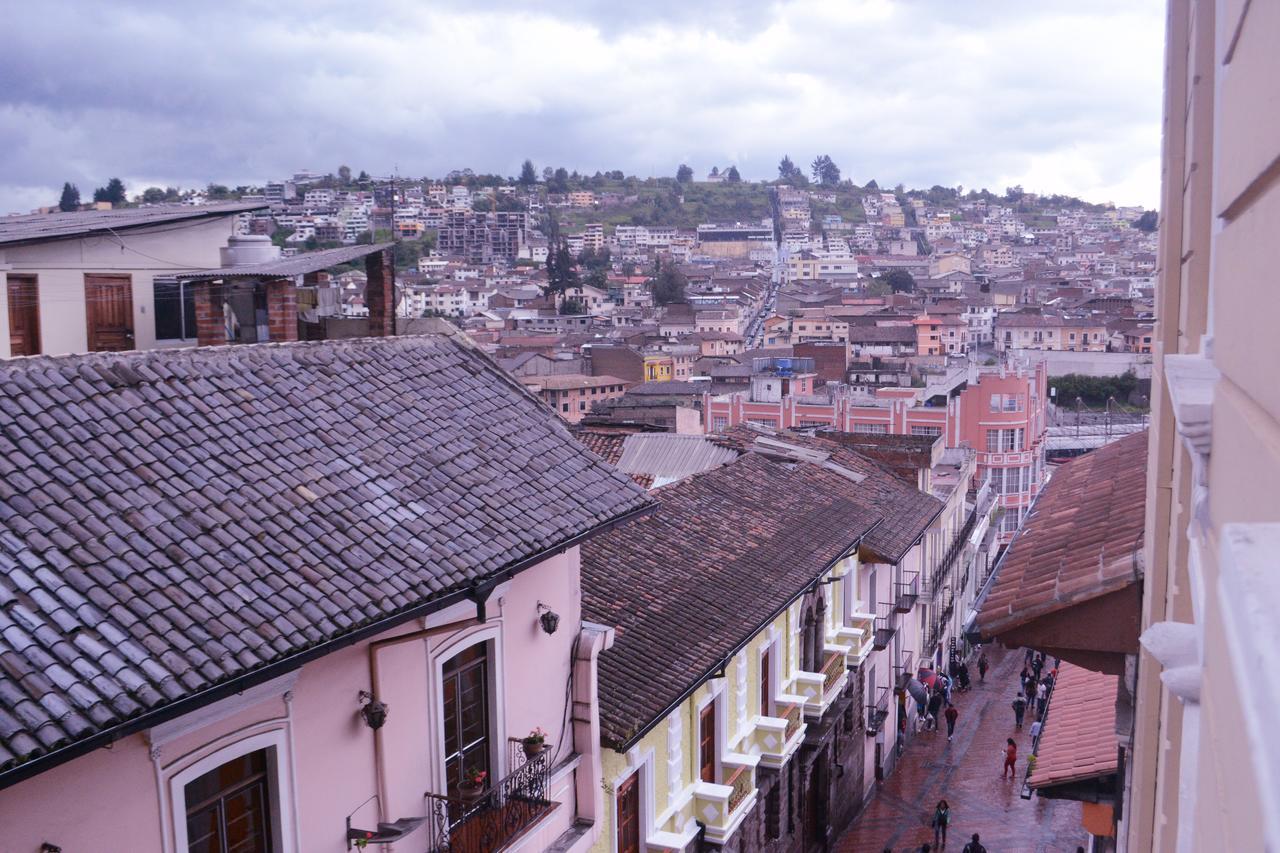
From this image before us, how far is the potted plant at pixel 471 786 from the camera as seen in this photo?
845 centimetres

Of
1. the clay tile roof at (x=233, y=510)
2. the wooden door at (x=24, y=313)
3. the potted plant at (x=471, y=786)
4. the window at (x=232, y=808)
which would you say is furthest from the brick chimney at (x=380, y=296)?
the window at (x=232, y=808)

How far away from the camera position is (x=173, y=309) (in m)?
12.3

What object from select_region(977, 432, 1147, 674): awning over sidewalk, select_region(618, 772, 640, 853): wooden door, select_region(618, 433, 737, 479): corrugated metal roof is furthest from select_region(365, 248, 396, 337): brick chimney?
select_region(618, 433, 737, 479): corrugated metal roof

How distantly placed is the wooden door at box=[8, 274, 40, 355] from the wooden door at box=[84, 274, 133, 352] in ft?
2.03

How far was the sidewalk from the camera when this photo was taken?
74.0 feet

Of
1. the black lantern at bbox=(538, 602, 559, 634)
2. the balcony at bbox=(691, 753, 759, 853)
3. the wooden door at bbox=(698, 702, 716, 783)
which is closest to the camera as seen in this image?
the black lantern at bbox=(538, 602, 559, 634)

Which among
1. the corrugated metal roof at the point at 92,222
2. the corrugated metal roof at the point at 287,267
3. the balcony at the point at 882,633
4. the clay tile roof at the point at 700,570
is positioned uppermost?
the corrugated metal roof at the point at 92,222

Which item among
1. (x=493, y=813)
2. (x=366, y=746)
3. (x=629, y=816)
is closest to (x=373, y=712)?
(x=366, y=746)

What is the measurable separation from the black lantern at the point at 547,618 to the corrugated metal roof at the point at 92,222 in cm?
609

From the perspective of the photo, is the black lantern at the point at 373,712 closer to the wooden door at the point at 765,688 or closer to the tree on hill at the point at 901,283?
the wooden door at the point at 765,688

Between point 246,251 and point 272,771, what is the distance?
7623 millimetres

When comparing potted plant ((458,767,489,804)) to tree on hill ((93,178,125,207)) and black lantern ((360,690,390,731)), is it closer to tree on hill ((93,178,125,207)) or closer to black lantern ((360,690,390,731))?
black lantern ((360,690,390,731))

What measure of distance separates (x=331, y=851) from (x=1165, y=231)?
7.20m

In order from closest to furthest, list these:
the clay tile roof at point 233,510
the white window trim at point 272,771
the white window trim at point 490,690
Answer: the clay tile roof at point 233,510, the white window trim at point 272,771, the white window trim at point 490,690
